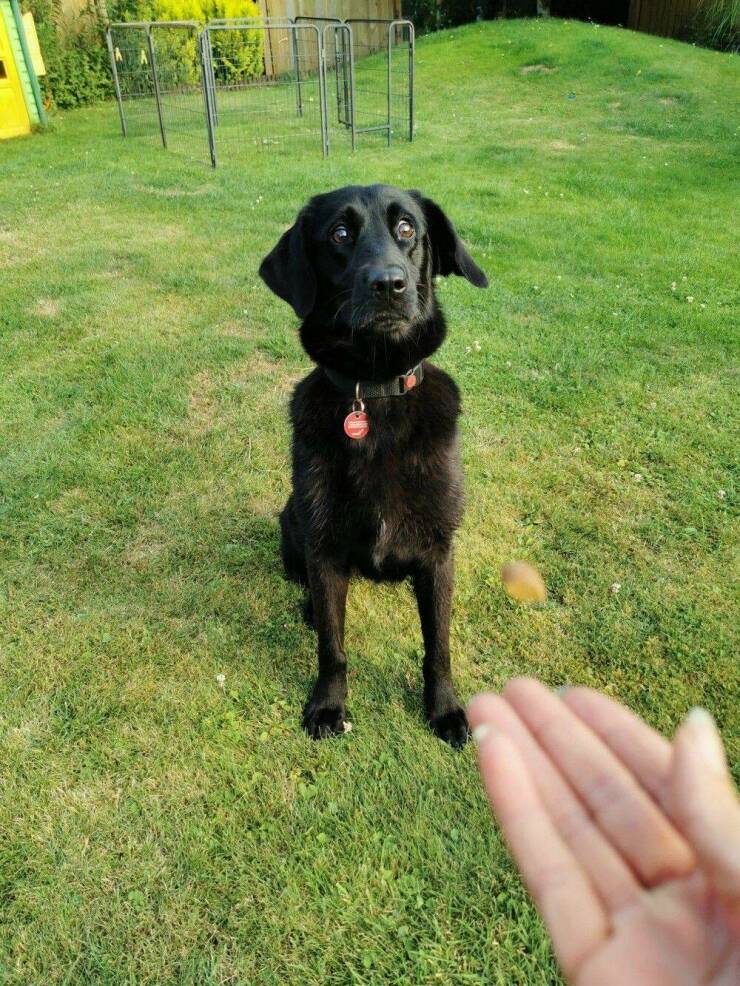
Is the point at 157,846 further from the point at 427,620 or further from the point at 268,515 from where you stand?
the point at 268,515

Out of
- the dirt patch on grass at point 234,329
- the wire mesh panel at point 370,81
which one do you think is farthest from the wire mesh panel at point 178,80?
the dirt patch on grass at point 234,329

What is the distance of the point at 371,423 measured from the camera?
2193 mm

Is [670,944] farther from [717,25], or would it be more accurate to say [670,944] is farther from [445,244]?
[717,25]

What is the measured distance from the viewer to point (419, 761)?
220cm

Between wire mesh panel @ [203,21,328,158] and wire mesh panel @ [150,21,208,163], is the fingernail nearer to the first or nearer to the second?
Answer: wire mesh panel @ [203,21,328,158]

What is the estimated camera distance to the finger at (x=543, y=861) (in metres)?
0.86

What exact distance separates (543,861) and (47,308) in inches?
224

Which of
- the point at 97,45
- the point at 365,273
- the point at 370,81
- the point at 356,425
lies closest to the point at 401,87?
the point at 370,81

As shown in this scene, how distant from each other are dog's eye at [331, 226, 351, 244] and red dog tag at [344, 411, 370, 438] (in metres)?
0.62

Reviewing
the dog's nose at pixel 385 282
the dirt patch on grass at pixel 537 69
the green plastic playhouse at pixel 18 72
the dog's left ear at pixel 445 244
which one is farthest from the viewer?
the dirt patch on grass at pixel 537 69

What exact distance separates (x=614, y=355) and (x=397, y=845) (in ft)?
12.0

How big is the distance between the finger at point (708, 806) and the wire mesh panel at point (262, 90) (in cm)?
979

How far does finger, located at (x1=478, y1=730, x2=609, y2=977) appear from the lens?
2.81 ft

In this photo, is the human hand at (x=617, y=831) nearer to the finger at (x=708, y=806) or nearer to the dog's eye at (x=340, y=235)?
the finger at (x=708, y=806)
